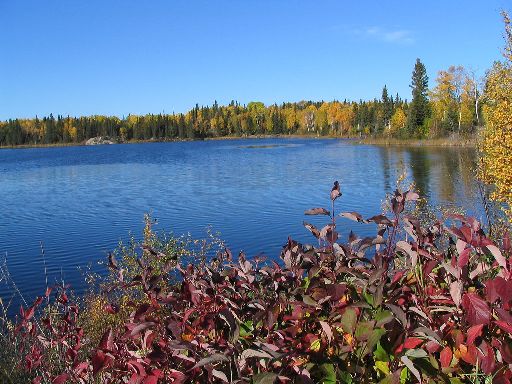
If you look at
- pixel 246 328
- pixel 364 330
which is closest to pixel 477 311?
pixel 364 330

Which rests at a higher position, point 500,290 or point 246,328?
point 500,290

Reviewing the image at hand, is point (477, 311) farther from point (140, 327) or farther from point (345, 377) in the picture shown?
point (140, 327)

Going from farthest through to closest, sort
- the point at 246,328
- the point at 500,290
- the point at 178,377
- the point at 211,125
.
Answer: the point at 211,125 < the point at 246,328 < the point at 178,377 < the point at 500,290

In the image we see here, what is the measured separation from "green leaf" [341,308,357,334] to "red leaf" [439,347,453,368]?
332 millimetres

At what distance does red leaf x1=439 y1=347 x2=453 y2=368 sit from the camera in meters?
1.82

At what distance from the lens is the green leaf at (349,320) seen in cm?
192

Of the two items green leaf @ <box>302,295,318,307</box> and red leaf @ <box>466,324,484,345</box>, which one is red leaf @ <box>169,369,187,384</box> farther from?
red leaf @ <box>466,324,484,345</box>

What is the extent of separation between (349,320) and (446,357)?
37 centimetres

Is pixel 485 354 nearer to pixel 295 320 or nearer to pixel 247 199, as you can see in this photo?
pixel 295 320

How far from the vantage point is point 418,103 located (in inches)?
2953

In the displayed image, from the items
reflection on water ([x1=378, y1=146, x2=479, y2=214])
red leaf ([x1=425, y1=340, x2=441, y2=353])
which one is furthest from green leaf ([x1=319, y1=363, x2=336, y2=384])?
reflection on water ([x1=378, y1=146, x2=479, y2=214])

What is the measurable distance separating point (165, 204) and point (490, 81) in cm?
1762

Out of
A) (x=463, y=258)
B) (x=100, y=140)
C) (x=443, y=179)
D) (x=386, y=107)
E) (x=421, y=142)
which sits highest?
(x=386, y=107)

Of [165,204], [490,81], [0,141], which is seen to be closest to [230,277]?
[490,81]
